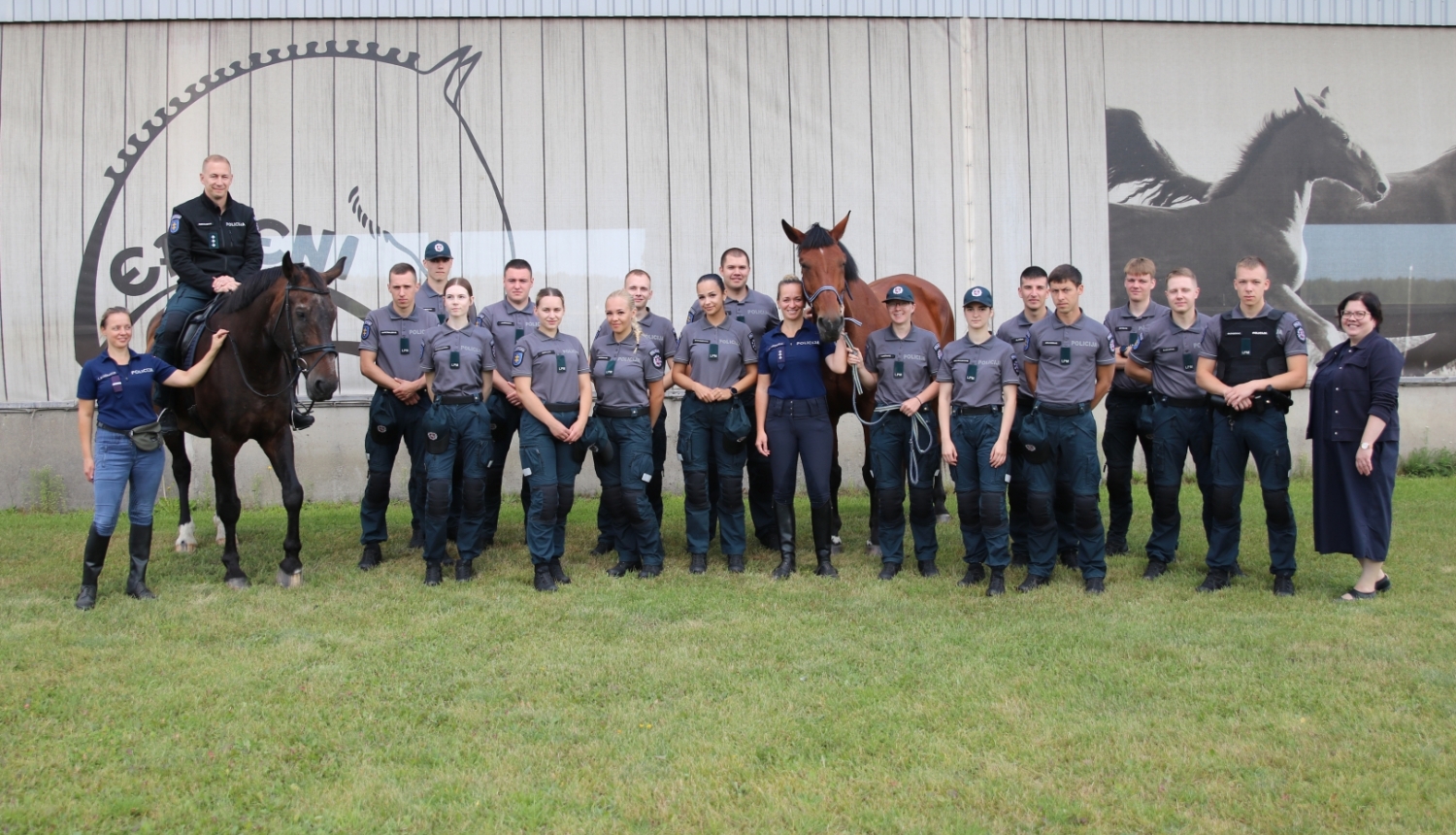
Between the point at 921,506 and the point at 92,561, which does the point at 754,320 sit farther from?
the point at 92,561

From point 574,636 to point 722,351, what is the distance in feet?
7.10

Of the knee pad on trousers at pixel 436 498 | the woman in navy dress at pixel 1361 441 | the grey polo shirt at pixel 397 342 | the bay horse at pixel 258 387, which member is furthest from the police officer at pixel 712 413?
the woman in navy dress at pixel 1361 441

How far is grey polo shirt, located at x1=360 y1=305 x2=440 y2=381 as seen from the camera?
656cm

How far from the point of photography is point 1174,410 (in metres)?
6.00

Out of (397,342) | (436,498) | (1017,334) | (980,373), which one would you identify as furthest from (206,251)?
(1017,334)

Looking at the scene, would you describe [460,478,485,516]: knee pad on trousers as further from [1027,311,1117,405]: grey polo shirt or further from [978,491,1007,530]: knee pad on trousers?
[1027,311,1117,405]: grey polo shirt

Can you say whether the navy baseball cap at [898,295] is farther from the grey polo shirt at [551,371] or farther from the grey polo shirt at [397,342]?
the grey polo shirt at [397,342]

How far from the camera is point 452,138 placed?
9703mm

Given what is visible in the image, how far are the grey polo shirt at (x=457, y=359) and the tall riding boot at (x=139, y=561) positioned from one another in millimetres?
1747

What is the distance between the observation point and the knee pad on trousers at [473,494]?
20.0 ft

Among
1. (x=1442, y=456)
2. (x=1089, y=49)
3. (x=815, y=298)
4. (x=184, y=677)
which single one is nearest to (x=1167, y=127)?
(x=1089, y=49)

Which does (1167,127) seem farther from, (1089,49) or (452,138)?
(452,138)

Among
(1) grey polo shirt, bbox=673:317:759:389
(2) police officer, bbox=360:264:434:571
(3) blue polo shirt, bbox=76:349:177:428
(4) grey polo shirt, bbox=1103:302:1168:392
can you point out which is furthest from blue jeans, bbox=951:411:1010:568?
(3) blue polo shirt, bbox=76:349:177:428

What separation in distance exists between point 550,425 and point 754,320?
157 centimetres
